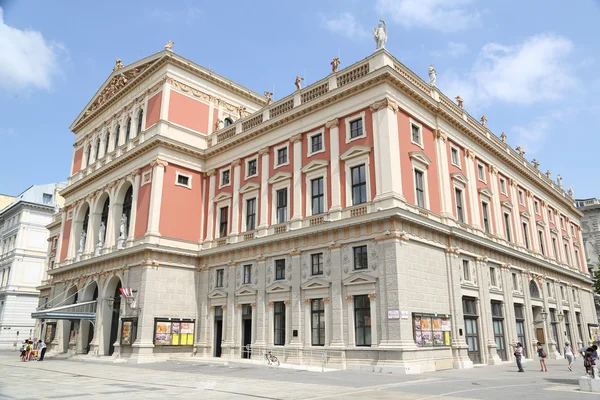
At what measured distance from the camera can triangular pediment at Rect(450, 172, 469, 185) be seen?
31255 millimetres

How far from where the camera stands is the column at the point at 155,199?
34.6 meters

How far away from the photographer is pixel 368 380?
1959 cm

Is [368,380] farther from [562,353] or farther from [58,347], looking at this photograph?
[58,347]

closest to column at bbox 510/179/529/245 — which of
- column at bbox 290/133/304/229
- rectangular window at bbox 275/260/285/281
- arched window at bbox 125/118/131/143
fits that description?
column at bbox 290/133/304/229

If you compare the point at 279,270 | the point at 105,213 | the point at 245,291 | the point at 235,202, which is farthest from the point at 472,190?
the point at 105,213

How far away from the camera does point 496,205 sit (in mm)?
35906

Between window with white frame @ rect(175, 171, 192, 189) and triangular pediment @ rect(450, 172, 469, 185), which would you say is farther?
window with white frame @ rect(175, 171, 192, 189)

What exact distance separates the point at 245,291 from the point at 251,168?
9.18 m

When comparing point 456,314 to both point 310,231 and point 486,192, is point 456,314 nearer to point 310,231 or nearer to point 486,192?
point 310,231

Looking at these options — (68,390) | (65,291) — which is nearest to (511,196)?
(68,390)

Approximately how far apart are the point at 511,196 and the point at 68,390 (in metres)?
35.0

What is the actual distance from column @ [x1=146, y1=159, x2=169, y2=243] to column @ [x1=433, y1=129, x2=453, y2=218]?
20.0 meters

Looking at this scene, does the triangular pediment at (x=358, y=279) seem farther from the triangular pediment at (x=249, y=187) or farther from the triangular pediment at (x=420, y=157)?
the triangular pediment at (x=249, y=187)

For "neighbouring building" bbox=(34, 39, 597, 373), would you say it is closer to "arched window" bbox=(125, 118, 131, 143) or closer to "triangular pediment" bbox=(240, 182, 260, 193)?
"triangular pediment" bbox=(240, 182, 260, 193)
